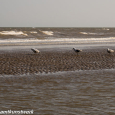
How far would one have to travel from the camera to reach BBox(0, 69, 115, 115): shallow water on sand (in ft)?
23.0

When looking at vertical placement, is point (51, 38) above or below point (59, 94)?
above

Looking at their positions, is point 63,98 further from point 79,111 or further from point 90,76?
point 90,76

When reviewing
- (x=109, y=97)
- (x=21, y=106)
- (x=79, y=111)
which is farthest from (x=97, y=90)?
(x=21, y=106)

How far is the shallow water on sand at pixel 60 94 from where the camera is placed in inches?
276

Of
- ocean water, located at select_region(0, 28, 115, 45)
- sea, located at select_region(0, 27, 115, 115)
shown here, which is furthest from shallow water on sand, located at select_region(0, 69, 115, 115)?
ocean water, located at select_region(0, 28, 115, 45)

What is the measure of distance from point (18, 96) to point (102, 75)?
5108mm

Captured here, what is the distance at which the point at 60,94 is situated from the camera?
852cm

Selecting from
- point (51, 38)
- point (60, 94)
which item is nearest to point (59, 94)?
point (60, 94)

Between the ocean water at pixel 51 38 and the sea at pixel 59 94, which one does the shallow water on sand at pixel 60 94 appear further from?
the ocean water at pixel 51 38

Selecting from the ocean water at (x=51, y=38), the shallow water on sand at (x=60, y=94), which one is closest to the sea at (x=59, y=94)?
the shallow water on sand at (x=60, y=94)

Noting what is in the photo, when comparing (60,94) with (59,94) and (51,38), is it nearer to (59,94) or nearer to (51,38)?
(59,94)

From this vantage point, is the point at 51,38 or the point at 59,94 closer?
the point at 59,94

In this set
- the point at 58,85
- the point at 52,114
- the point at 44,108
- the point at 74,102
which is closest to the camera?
the point at 52,114

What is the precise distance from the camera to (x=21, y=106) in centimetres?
724
